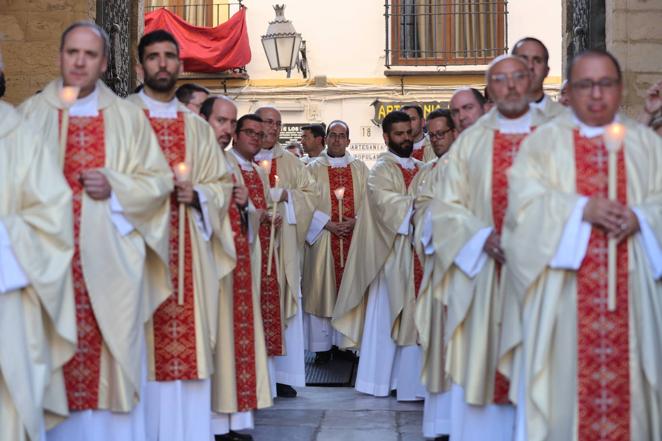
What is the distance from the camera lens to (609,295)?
18.1ft

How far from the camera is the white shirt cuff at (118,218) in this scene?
6.26 metres

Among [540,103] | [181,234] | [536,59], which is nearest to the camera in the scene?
[181,234]

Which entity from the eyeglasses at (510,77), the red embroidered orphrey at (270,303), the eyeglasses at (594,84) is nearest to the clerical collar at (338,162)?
the red embroidered orphrey at (270,303)

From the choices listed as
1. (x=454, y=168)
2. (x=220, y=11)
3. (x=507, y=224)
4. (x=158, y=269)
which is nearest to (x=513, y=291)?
(x=507, y=224)

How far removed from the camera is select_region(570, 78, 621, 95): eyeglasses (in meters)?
5.61

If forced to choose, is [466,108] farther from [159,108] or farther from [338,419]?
[338,419]

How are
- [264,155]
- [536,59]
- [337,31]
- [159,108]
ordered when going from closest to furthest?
[159,108], [536,59], [264,155], [337,31]

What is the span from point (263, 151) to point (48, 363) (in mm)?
4970

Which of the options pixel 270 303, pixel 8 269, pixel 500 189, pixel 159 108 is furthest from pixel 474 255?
pixel 270 303

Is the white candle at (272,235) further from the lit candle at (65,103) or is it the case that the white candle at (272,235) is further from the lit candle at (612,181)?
the lit candle at (612,181)

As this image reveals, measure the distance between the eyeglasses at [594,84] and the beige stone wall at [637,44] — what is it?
438cm

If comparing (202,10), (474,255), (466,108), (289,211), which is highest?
(202,10)

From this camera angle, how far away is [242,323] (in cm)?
763

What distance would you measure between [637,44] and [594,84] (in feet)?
15.0
